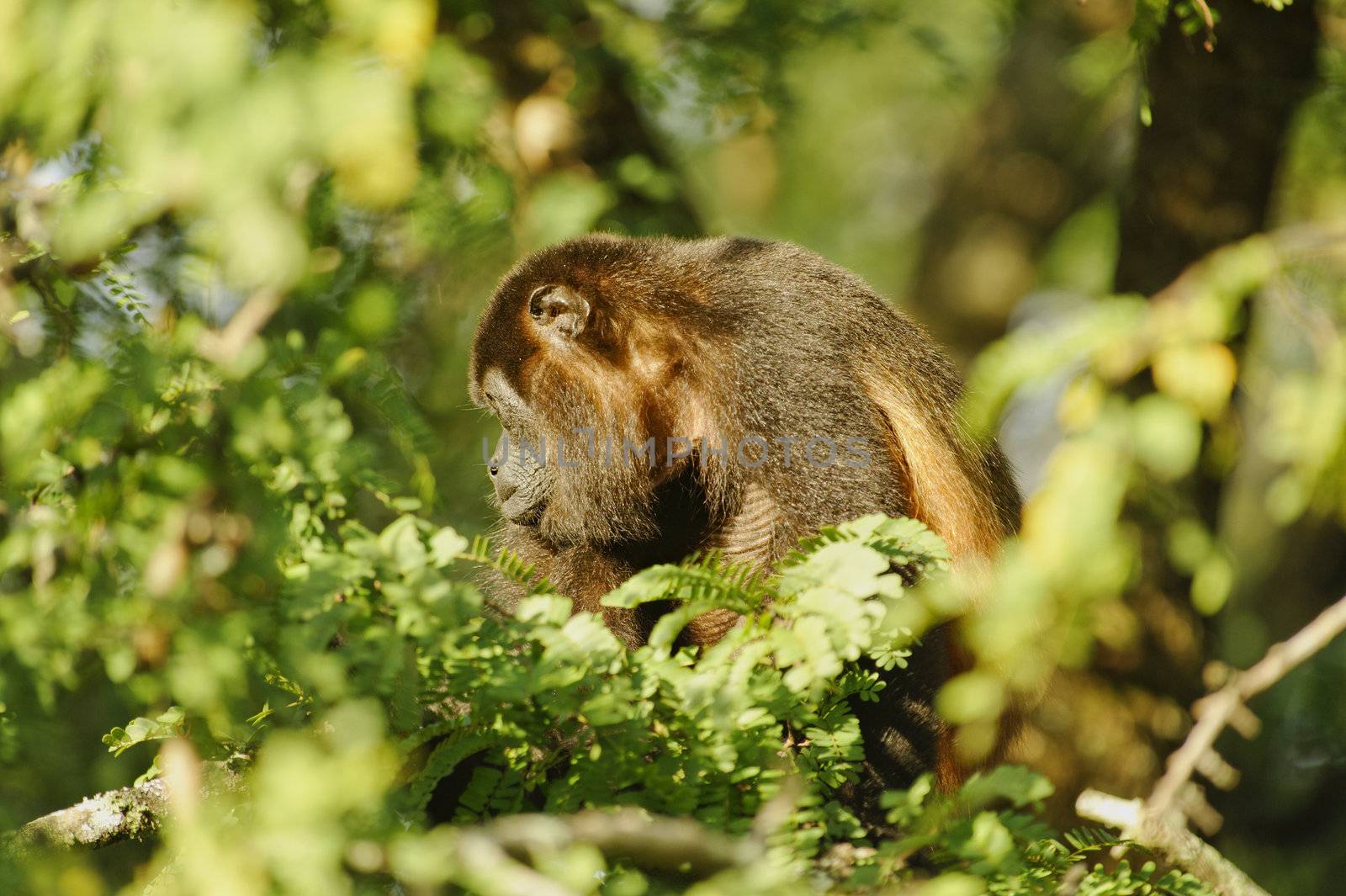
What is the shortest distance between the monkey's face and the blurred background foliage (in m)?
0.40

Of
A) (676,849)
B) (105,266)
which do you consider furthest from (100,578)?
(676,849)

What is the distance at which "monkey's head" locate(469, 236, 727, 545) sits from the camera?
414 centimetres

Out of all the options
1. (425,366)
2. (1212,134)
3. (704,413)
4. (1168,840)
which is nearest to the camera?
(1168,840)

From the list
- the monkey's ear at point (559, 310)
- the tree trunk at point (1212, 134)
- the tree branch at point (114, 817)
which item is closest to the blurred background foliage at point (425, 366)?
the tree trunk at point (1212, 134)

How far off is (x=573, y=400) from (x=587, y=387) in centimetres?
7

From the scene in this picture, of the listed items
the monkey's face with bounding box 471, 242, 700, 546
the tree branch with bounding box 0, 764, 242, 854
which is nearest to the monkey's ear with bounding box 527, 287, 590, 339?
the monkey's face with bounding box 471, 242, 700, 546

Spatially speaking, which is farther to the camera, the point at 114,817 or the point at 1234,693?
the point at 114,817

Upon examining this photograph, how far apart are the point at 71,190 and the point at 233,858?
2.73 m

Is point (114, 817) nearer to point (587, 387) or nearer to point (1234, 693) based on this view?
point (587, 387)

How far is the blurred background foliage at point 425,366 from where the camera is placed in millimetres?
2066

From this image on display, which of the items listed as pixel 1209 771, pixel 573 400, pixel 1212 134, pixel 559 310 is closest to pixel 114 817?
pixel 573 400

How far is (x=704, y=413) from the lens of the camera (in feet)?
13.1

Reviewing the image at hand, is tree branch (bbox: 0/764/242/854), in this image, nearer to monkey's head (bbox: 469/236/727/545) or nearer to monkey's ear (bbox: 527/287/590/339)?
monkey's head (bbox: 469/236/727/545)

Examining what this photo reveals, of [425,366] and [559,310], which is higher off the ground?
[559,310]
